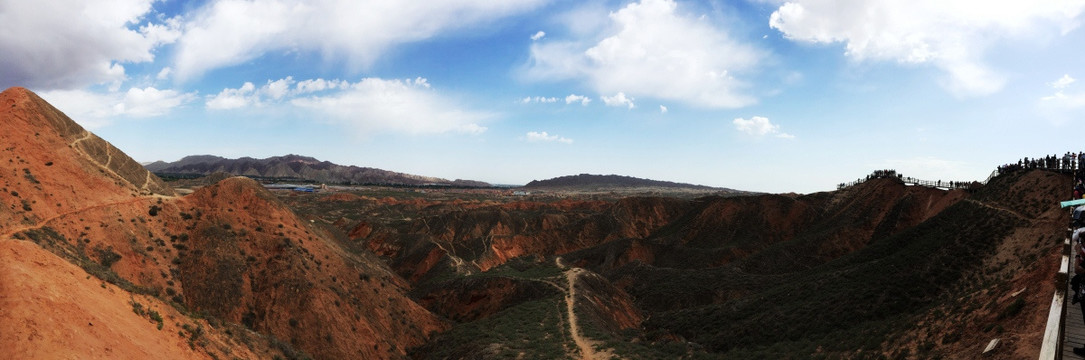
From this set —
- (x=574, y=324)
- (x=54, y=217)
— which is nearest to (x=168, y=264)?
(x=54, y=217)

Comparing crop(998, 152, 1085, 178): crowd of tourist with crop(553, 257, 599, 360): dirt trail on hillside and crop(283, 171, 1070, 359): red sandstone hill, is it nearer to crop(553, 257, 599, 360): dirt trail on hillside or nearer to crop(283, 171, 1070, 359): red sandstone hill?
crop(283, 171, 1070, 359): red sandstone hill

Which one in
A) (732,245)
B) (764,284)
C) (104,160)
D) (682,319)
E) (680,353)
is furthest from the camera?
(732,245)

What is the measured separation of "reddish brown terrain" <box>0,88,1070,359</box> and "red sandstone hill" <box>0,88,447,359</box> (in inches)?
4.4

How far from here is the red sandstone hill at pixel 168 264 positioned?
16094 millimetres

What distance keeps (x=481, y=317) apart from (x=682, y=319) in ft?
58.8

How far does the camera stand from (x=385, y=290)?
38125 mm

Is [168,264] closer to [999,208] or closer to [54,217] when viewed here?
[54,217]

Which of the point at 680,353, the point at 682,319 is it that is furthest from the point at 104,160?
the point at 682,319

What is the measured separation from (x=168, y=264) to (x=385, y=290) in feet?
48.9

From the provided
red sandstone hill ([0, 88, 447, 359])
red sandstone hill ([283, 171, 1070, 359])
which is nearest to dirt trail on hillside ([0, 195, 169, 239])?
red sandstone hill ([0, 88, 447, 359])

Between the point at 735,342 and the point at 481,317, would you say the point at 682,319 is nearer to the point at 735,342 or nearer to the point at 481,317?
the point at 735,342

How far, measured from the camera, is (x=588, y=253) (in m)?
75.4

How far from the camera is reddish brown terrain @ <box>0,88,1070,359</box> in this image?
15.4m

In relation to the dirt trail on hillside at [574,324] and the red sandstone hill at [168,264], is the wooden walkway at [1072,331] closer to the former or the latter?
the dirt trail on hillside at [574,324]
